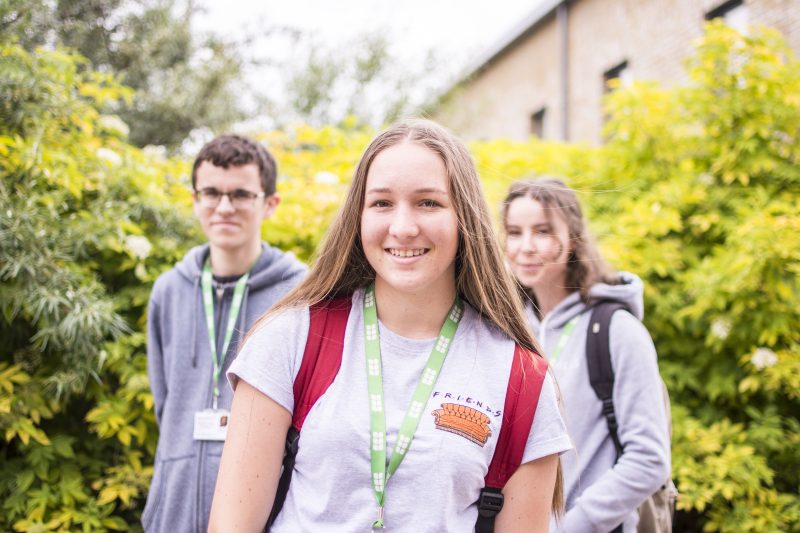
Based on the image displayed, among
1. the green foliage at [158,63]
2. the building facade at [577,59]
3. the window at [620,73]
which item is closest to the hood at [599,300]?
the building facade at [577,59]

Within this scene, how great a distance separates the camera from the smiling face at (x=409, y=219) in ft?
5.33

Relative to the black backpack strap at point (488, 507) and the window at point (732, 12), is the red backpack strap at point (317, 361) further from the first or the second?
the window at point (732, 12)

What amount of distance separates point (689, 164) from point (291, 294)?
436 centimetres

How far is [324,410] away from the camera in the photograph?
154cm

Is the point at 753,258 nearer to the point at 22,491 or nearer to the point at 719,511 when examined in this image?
the point at 719,511

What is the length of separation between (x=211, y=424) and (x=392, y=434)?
1.36m

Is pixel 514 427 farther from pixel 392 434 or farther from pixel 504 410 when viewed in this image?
pixel 392 434

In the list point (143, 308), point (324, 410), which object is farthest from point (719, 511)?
point (143, 308)

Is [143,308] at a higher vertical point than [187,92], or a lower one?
lower

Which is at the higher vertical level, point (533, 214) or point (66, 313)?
point (533, 214)

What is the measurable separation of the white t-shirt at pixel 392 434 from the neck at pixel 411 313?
0.05 metres

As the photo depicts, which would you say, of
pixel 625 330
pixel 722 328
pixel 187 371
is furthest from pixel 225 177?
pixel 722 328

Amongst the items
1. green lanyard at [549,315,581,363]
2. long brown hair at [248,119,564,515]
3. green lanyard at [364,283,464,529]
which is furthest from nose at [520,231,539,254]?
green lanyard at [364,283,464,529]

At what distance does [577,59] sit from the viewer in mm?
13898
